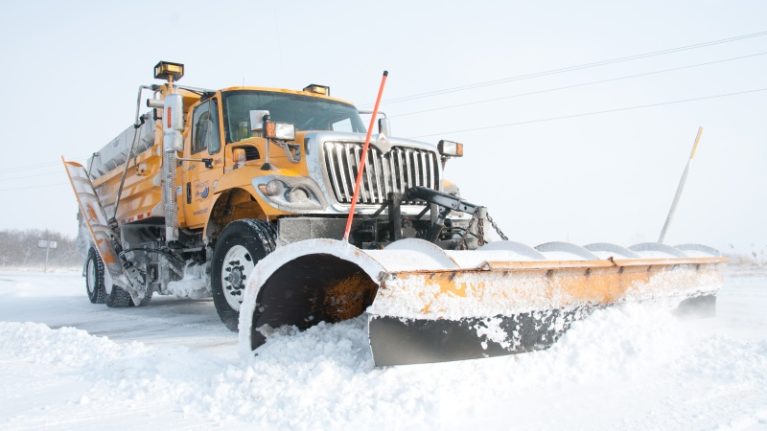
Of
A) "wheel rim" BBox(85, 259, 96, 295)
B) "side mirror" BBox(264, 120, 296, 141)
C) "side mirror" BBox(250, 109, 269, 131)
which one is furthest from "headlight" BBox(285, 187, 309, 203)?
"wheel rim" BBox(85, 259, 96, 295)

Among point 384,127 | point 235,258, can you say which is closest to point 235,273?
point 235,258

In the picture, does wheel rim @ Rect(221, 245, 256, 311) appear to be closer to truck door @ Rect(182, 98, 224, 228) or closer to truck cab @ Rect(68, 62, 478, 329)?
truck cab @ Rect(68, 62, 478, 329)

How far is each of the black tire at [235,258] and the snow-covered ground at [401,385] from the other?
1286mm

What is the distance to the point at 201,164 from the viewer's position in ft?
22.1

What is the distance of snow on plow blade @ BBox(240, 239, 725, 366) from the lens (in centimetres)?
308

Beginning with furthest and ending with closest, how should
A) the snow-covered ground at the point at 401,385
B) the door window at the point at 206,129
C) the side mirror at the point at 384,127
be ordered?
the side mirror at the point at 384,127 → the door window at the point at 206,129 → the snow-covered ground at the point at 401,385

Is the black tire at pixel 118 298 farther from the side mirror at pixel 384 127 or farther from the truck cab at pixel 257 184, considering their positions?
the side mirror at pixel 384 127

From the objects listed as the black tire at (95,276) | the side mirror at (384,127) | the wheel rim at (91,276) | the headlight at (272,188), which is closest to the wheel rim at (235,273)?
the headlight at (272,188)

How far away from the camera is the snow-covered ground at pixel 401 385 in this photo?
8.93ft

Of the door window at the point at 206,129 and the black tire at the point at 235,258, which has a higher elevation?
the door window at the point at 206,129

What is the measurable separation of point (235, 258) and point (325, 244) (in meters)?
2.87

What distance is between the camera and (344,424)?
2639 mm

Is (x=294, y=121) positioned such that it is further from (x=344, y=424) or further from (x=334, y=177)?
(x=344, y=424)

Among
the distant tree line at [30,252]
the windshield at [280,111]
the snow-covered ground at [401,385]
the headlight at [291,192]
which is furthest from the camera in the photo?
the distant tree line at [30,252]
